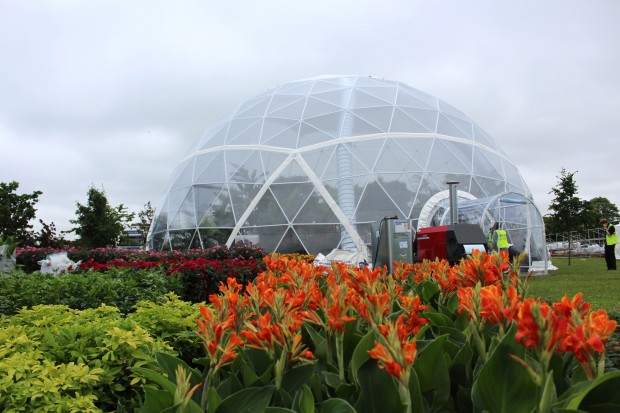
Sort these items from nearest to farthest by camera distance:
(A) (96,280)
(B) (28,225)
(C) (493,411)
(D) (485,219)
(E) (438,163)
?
(C) (493,411) < (A) (96,280) < (D) (485,219) < (E) (438,163) < (B) (28,225)

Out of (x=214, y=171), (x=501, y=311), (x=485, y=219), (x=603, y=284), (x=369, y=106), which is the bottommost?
(x=603, y=284)

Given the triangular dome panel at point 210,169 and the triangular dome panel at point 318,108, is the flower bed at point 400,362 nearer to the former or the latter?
the triangular dome panel at point 210,169

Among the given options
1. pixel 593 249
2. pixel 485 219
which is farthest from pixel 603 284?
pixel 593 249

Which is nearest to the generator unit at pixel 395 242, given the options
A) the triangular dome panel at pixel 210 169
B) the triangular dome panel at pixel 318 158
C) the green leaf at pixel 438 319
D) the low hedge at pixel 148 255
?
the low hedge at pixel 148 255

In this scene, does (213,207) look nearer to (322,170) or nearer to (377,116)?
(322,170)

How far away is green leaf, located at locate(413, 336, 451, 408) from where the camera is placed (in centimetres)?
132

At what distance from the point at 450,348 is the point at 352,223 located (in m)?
14.3

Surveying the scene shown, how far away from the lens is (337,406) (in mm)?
1165

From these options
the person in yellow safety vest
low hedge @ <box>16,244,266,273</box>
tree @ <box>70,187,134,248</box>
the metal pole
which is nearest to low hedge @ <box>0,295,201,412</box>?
low hedge @ <box>16,244,266,273</box>

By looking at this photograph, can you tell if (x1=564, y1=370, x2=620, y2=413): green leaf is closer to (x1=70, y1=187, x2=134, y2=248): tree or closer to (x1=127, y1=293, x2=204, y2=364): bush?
(x1=127, y1=293, x2=204, y2=364): bush

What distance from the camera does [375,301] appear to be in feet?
5.14

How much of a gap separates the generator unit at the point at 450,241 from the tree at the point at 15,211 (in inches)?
654

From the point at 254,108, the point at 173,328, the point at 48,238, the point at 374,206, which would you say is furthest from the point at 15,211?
the point at 173,328

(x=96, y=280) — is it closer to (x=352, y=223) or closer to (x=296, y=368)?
(x=296, y=368)
